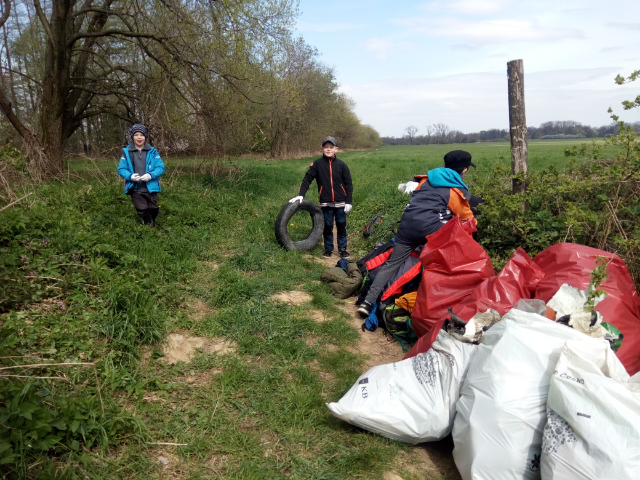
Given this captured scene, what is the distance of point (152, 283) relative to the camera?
13.1ft

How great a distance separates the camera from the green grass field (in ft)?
7.76

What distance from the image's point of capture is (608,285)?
294cm

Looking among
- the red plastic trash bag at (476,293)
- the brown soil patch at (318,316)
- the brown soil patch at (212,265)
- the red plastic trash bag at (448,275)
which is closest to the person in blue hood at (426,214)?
the brown soil patch at (318,316)

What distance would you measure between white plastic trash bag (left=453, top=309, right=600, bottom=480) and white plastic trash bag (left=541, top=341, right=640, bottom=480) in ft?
0.31

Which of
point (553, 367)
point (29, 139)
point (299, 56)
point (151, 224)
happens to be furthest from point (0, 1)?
point (299, 56)

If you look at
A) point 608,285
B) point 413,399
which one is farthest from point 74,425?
point 608,285

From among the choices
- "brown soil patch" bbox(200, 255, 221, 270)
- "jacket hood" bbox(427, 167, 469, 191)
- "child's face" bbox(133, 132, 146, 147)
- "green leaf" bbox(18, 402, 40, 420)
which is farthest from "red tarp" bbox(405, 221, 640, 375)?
"child's face" bbox(133, 132, 146, 147)

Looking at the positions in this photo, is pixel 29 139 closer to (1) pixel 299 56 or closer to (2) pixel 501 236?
(2) pixel 501 236

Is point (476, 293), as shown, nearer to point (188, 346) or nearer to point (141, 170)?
point (188, 346)

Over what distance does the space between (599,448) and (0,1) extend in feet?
45.5

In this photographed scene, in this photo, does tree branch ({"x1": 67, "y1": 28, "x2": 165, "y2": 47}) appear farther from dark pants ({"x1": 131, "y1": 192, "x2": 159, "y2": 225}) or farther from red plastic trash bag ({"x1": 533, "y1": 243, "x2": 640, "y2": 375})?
red plastic trash bag ({"x1": 533, "y1": 243, "x2": 640, "y2": 375})

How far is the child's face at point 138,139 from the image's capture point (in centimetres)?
576

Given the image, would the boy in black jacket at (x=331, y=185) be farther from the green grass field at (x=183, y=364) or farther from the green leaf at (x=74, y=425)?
the green leaf at (x=74, y=425)

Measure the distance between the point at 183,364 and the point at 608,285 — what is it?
305 cm
